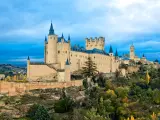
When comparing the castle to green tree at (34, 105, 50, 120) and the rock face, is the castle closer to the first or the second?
the rock face

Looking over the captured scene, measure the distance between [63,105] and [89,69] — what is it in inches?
692

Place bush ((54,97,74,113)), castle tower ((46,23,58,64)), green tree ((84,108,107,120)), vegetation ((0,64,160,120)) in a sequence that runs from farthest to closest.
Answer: castle tower ((46,23,58,64)) < bush ((54,97,74,113)) < vegetation ((0,64,160,120)) < green tree ((84,108,107,120))

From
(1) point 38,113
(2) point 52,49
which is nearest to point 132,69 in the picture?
(2) point 52,49

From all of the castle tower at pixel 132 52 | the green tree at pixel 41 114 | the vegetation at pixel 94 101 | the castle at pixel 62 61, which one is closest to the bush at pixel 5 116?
the vegetation at pixel 94 101

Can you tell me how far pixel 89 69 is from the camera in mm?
72000

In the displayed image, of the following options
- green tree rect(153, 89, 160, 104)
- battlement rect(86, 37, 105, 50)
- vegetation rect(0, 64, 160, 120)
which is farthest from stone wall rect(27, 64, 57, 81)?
battlement rect(86, 37, 105, 50)

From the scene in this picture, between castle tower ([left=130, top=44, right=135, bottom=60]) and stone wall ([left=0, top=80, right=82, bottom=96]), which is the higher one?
castle tower ([left=130, top=44, right=135, bottom=60])

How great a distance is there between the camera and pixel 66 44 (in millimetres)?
69750

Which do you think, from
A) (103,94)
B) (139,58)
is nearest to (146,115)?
(103,94)

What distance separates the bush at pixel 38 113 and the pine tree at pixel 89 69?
64.4 ft

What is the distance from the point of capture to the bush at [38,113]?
49.8 m

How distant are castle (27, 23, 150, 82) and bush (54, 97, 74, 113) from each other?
804 cm

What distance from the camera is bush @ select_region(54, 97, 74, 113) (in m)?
55.3

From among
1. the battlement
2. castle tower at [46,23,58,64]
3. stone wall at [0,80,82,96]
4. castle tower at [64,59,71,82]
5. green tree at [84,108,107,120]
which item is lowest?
green tree at [84,108,107,120]
